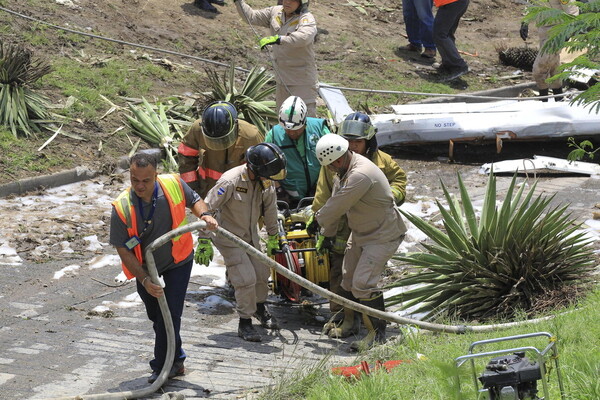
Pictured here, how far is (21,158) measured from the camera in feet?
36.1

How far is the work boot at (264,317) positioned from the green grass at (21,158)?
162 inches

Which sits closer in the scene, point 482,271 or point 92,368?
point 92,368

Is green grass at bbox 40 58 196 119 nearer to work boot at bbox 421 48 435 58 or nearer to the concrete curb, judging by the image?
the concrete curb

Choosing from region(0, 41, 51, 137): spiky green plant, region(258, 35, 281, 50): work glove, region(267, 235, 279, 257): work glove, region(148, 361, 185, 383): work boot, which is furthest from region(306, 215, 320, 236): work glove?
region(0, 41, 51, 137): spiky green plant

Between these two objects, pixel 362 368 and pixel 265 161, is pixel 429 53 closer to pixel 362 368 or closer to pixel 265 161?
pixel 265 161

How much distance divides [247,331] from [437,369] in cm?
250

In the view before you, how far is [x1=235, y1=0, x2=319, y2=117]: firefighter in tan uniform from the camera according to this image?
10852 mm

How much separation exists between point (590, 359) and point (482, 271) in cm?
253

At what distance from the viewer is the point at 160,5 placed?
16.3 m

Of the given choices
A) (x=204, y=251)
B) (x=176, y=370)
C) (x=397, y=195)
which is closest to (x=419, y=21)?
(x=397, y=195)

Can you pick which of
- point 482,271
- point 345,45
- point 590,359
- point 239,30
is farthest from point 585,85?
point 590,359

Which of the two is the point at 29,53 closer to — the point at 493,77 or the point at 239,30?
the point at 239,30

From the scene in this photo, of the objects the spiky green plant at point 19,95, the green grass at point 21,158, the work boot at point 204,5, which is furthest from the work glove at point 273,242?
the work boot at point 204,5

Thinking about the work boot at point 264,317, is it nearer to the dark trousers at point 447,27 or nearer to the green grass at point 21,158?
the green grass at point 21,158
